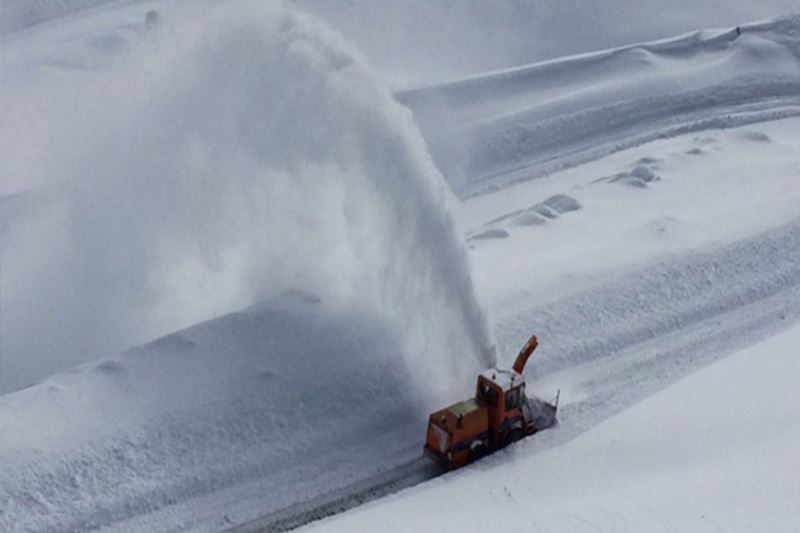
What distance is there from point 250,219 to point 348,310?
287 cm

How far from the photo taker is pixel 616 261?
2050cm

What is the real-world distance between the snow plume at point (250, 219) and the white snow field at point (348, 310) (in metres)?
0.05

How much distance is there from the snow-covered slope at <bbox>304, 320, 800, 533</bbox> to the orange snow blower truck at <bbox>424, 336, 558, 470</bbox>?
0.91ft

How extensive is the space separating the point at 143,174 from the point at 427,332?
7.42m

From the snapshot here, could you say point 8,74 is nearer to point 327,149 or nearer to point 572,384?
point 327,149

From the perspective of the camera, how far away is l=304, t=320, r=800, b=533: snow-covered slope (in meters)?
13.5

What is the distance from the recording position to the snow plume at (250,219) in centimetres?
1650

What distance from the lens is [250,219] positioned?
18.8 meters

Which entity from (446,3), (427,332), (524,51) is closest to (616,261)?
(427,332)

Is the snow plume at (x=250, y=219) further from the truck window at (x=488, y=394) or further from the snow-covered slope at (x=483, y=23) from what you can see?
the snow-covered slope at (x=483, y=23)

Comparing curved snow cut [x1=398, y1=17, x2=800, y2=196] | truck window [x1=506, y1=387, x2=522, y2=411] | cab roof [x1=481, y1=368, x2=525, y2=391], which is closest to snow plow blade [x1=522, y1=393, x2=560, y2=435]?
truck window [x1=506, y1=387, x2=522, y2=411]

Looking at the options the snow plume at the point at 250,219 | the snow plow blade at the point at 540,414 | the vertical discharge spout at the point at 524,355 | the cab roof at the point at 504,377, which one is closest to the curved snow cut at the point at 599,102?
the snow plume at the point at 250,219

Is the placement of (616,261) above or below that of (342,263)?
below

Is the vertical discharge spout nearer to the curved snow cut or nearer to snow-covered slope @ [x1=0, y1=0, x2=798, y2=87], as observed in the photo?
the curved snow cut
